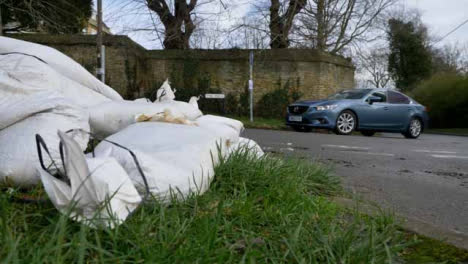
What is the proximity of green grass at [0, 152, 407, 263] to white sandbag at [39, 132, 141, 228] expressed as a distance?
5 cm

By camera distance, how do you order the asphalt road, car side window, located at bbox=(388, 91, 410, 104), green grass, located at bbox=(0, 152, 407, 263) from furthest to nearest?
1. car side window, located at bbox=(388, 91, 410, 104)
2. the asphalt road
3. green grass, located at bbox=(0, 152, 407, 263)

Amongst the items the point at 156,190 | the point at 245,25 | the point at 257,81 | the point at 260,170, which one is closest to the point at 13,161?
the point at 156,190

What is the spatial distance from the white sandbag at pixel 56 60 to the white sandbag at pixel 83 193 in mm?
1751

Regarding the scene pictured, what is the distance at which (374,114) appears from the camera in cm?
1085

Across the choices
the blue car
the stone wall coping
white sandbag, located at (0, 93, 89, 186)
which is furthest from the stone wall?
white sandbag, located at (0, 93, 89, 186)

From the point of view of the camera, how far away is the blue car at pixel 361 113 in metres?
10.3

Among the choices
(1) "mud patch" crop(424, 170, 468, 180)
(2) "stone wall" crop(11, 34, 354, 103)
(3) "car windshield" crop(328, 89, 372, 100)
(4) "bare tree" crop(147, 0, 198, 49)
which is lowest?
(1) "mud patch" crop(424, 170, 468, 180)

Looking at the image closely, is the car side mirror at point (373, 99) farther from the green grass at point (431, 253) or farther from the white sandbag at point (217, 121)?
the green grass at point (431, 253)

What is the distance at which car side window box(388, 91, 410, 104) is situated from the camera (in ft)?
37.1

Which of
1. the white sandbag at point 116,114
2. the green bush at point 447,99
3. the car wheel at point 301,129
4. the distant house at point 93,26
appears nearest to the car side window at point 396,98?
the car wheel at point 301,129

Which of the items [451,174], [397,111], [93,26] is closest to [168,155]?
[451,174]

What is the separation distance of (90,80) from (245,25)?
43.7 ft

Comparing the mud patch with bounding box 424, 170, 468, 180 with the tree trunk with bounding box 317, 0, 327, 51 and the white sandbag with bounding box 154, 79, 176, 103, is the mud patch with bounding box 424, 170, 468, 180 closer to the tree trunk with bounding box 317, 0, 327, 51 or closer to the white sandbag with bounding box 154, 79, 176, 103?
the white sandbag with bounding box 154, 79, 176, 103

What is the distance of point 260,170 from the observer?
8.00 feet
